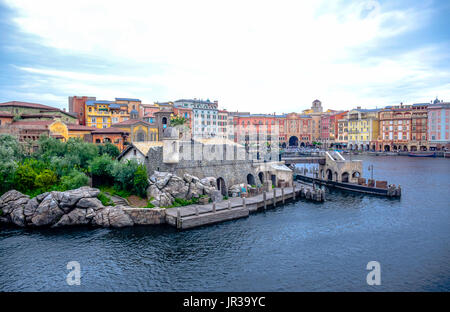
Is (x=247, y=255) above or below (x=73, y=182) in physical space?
below

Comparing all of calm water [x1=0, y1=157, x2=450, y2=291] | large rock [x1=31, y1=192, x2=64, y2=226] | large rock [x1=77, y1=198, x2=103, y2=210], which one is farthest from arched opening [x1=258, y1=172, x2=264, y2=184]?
large rock [x1=31, y1=192, x2=64, y2=226]

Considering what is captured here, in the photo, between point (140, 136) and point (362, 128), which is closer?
point (140, 136)

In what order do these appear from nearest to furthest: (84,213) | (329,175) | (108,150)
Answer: (84,213) → (108,150) → (329,175)

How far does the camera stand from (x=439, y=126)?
115 meters

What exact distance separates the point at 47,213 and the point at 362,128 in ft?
420

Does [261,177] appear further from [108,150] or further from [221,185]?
[108,150]

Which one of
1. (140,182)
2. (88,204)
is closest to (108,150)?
(140,182)

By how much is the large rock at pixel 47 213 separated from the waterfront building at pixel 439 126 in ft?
424

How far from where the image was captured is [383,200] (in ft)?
145

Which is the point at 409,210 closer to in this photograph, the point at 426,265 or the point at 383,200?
the point at 383,200

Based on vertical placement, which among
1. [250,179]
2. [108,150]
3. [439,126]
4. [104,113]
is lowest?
[250,179]

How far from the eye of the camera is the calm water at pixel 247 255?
20.8 meters

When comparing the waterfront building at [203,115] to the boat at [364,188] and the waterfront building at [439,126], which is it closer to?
the boat at [364,188]

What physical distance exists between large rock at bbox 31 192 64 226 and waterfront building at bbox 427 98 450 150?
129m
